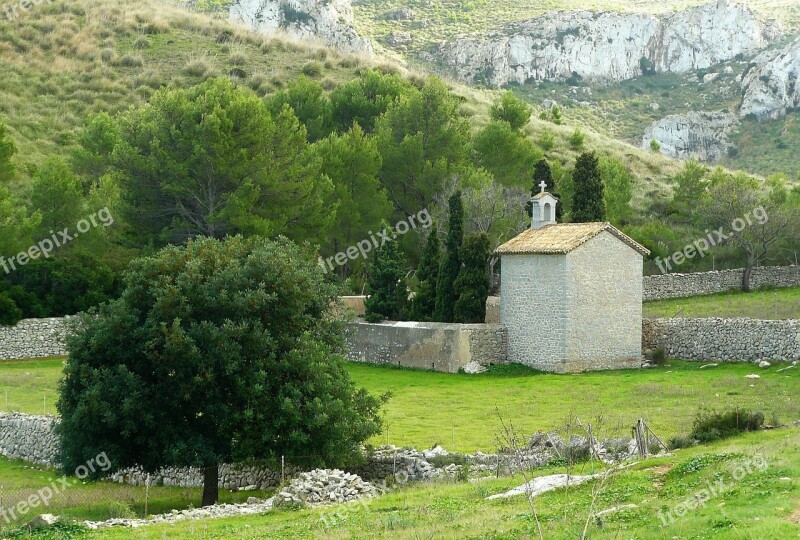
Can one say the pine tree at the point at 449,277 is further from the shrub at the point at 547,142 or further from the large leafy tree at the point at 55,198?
the shrub at the point at 547,142

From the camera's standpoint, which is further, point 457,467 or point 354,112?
point 354,112

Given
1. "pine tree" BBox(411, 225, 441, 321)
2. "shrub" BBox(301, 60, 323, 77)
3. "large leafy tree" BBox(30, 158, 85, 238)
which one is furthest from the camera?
"shrub" BBox(301, 60, 323, 77)

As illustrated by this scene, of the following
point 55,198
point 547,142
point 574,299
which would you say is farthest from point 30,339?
point 547,142

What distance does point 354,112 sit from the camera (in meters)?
66.8

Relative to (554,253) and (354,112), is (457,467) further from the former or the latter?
(354,112)

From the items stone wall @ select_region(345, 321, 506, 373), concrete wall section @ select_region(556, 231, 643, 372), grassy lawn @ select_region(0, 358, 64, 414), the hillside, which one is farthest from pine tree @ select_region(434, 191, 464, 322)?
the hillside

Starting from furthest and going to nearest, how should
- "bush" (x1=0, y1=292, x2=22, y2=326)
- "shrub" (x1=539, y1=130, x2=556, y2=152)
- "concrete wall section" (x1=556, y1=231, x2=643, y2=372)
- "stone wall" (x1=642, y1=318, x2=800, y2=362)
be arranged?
"shrub" (x1=539, y1=130, x2=556, y2=152) → "bush" (x1=0, y1=292, x2=22, y2=326) → "concrete wall section" (x1=556, y1=231, x2=643, y2=372) → "stone wall" (x1=642, y1=318, x2=800, y2=362)

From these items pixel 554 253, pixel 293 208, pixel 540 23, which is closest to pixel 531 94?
pixel 540 23

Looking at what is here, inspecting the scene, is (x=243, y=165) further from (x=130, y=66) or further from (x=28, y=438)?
(x=130, y=66)

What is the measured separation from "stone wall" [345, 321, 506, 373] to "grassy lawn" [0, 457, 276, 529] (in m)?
15.4

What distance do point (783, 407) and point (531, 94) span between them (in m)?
97.3

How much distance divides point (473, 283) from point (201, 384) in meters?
21.4

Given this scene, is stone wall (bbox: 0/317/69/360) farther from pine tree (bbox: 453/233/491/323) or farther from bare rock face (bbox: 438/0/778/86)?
bare rock face (bbox: 438/0/778/86)

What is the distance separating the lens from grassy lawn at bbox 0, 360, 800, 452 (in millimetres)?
26250
